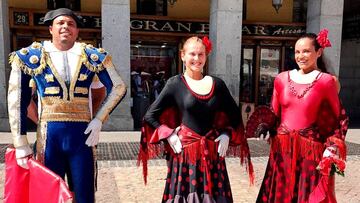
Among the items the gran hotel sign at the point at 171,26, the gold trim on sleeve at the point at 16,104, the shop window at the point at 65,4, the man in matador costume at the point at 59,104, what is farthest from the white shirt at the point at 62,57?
the shop window at the point at 65,4

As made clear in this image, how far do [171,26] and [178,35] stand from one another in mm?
385

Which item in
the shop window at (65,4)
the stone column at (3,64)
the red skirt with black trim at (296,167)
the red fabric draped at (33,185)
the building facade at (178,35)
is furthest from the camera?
the shop window at (65,4)

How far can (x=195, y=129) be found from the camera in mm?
2949

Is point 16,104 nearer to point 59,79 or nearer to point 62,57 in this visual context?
point 59,79

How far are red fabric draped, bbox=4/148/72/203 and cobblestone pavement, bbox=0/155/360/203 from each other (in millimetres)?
1693

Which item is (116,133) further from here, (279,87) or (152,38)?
(279,87)

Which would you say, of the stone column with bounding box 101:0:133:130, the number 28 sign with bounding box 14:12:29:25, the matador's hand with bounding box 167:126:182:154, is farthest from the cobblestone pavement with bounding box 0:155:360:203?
the number 28 sign with bounding box 14:12:29:25

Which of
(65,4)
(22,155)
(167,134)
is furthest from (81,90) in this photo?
(65,4)

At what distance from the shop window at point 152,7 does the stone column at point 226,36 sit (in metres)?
2.93

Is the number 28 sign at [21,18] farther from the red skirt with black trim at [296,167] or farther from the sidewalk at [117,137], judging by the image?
the red skirt with black trim at [296,167]

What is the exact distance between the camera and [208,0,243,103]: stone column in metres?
9.34

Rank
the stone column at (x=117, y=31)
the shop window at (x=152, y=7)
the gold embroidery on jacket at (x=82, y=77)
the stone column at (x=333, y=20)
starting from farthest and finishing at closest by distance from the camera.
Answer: the shop window at (x=152, y=7) → the stone column at (x=333, y=20) → the stone column at (x=117, y=31) → the gold embroidery on jacket at (x=82, y=77)

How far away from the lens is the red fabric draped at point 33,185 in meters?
2.43

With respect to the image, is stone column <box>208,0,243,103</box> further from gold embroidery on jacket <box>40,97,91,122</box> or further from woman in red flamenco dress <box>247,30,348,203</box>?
gold embroidery on jacket <box>40,97,91,122</box>
